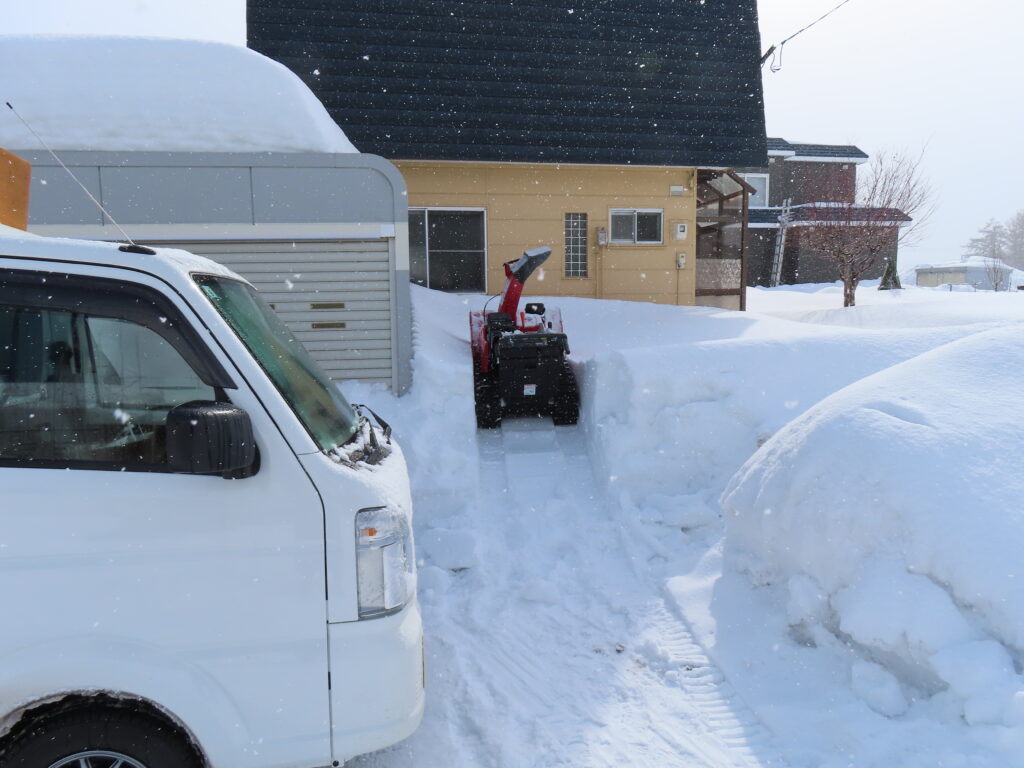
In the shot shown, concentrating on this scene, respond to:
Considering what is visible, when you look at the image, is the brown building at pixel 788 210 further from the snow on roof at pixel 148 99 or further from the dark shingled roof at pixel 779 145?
the snow on roof at pixel 148 99

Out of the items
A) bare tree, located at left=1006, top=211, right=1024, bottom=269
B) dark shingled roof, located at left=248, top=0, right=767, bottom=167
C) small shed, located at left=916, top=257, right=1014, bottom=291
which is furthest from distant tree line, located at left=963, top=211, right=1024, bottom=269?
dark shingled roof, located at left=248, top=0, right=767, bottom=167

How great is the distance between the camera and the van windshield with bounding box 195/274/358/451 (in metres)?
2.44

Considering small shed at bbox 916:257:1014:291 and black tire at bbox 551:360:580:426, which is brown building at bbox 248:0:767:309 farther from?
small shed at bbox 916:257:1014:291

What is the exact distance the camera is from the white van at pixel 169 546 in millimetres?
2064

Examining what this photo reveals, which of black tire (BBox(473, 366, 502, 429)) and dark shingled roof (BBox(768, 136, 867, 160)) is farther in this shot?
dark shingled roof (BBox(768, 136, 867, 160))

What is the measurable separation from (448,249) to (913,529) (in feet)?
34.0

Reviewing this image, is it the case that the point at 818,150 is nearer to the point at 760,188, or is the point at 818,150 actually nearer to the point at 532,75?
the point at 760,188

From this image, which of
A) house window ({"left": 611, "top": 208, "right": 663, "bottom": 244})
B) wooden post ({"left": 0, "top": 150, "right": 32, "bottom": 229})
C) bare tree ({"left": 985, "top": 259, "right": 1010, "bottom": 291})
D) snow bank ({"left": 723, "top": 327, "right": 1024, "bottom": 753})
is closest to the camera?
wooden post ({"left": 0, "top": 150, "right": 32, "bottom": 229})

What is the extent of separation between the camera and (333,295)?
7102 mm

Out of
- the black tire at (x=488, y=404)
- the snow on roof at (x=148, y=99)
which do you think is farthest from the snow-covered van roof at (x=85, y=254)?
the black tire at (x=488, y=404)

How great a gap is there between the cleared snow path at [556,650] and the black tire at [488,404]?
1.42 metres

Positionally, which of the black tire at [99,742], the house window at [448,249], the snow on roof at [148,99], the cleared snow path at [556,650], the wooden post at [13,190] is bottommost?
the cleared snow path at [556,650]

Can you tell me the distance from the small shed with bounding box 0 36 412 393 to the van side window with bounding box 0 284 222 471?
185 inches

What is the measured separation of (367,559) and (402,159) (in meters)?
10.7
